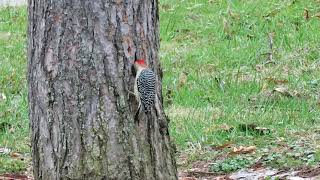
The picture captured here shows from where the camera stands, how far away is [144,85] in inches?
150

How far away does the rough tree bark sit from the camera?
12.5ft

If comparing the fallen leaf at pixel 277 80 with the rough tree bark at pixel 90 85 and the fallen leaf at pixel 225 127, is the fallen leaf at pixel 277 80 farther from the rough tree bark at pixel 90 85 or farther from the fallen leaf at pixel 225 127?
the rough tree bark at pixel 90 85

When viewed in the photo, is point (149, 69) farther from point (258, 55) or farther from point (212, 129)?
point (258, 55)

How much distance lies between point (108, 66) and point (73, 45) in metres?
0.19

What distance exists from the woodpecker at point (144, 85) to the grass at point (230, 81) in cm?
119

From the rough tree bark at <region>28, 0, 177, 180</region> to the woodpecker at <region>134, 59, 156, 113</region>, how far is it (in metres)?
0.05

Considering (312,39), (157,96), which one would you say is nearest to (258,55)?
(312,39)

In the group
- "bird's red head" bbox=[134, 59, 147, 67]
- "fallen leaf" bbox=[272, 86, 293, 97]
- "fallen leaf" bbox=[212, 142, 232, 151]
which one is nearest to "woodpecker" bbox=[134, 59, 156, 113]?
"bird's red head" bbox=[134, 59, 147, 67]

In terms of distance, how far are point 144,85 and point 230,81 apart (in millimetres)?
3230

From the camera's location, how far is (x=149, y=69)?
3895 millimetres

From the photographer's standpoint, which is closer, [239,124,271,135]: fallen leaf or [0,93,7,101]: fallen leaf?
[239,124,271,135]: fallen leaf

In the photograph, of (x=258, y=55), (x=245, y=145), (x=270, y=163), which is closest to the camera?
(x=270, y=163)

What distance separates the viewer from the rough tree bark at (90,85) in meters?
3.82

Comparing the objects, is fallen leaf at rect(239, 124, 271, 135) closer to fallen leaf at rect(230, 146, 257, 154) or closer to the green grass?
the green grass
